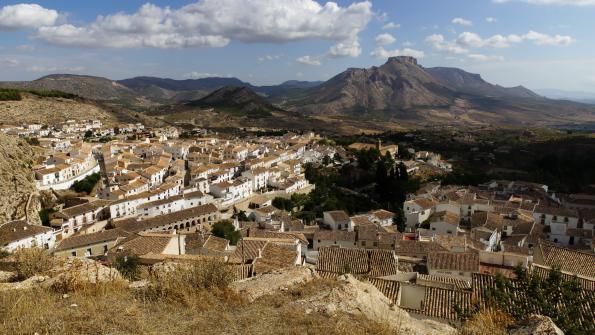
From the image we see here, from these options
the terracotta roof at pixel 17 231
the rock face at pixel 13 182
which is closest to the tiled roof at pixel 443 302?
the terracotta roof at pixel 17 231

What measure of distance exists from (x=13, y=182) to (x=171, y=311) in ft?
129

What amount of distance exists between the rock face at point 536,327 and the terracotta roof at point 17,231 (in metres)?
33.8

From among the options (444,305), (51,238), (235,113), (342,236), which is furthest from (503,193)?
(235,113)

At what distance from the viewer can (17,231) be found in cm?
3156

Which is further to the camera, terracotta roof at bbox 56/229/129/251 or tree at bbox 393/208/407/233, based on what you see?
tree at bbox 393/208/407/233

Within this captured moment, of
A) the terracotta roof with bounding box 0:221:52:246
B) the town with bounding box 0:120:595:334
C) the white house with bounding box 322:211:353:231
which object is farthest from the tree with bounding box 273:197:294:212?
the terracotta roof with bounding box 0:221:52:246

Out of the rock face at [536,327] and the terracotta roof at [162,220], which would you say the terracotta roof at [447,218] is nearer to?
the terracotta roof at [162,220]

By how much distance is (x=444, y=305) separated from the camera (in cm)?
1185

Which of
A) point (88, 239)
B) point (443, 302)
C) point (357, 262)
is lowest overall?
point (88, 239)

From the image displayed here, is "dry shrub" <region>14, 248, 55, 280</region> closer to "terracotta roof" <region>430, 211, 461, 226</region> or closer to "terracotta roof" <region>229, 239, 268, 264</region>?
"terracotta roof" <region>229, 239, 268, 264</region>

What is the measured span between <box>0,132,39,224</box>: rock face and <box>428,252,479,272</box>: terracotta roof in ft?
113

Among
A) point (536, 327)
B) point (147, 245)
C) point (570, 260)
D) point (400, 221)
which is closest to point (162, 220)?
point (147, 245)

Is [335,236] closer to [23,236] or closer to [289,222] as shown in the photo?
[289,222]

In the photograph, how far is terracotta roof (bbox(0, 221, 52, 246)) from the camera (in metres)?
30.5
